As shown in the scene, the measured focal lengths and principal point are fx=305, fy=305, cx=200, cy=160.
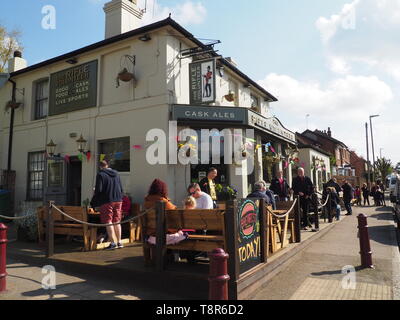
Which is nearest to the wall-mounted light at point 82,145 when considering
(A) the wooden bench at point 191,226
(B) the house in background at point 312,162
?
(A) the wooden bench at point 191,226

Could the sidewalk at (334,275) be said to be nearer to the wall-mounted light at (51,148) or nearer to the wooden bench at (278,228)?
the wooden bench at (278,228)

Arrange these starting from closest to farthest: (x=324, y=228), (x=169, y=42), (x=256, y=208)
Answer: (x=256, y=208) < (x=169, y=42) < (x=324, y=228)

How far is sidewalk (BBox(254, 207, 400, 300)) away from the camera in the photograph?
4262mm

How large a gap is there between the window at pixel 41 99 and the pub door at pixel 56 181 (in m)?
2.33

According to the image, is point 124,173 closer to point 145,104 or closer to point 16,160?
point 145,104

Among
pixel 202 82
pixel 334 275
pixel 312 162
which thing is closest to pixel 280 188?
pixel 202 82

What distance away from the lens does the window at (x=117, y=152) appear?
30.9ft

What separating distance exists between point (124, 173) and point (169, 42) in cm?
412

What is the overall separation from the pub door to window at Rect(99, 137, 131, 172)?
173cm

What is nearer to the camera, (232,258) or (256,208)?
(232,258)

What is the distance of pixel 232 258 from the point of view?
392 cm

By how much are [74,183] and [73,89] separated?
3353 mm

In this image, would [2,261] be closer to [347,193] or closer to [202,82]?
[202,82]
